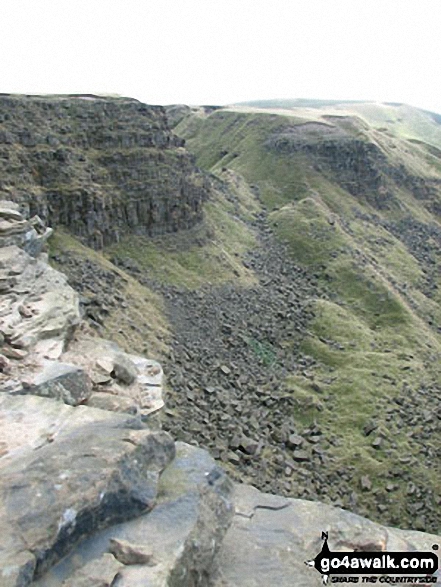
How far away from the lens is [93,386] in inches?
944

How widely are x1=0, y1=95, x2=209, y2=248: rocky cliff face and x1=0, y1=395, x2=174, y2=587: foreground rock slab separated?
97.6 feet

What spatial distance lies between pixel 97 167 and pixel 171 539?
144 feet

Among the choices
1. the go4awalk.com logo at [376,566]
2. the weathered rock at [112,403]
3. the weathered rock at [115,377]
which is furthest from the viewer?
the weathered rock at [115,377]

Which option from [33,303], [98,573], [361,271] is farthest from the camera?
[361,271]

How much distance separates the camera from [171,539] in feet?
48.5

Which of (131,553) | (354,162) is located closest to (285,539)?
(131,553)

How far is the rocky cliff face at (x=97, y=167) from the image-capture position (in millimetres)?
47250

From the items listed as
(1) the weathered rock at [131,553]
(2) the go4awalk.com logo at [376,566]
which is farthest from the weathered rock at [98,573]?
(2) the go4awalk.com logo at [376,566]

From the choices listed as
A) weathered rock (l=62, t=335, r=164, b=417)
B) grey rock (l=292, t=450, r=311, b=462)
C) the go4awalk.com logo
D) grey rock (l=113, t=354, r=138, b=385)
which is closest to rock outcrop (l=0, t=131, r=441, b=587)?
weathered rock (l=62, t=335, r=164, b=417)

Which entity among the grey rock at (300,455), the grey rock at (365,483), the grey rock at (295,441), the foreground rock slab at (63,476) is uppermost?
the foreground rock slab at (63,476)

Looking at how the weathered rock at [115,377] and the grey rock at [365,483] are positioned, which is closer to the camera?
the weathered rock at [115,377]

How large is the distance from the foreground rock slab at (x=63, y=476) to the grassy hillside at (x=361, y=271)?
23926mm

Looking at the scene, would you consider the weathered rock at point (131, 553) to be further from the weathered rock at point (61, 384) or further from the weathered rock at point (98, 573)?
→ the weathered rock at point (61, 384)

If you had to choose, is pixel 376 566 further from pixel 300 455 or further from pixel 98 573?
pixel 300 455
